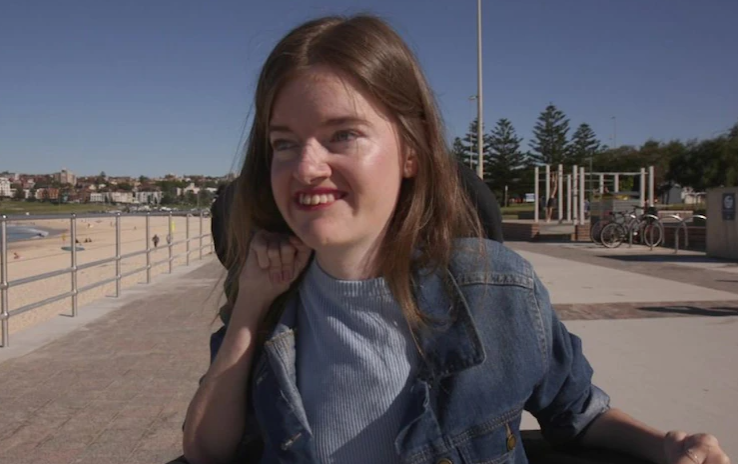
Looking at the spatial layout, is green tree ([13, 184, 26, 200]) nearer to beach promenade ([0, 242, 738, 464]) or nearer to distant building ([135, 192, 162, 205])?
beach promenade ([0, 242, 738, 464])

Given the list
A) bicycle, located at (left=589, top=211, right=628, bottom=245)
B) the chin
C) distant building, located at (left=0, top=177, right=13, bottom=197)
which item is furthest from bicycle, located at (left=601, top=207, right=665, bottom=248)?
the chin

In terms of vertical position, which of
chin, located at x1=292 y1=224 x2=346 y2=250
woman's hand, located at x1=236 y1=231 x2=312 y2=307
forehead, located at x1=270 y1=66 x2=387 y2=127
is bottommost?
woman's hand, located at x1=236 y1=231 x2=312 y2=307

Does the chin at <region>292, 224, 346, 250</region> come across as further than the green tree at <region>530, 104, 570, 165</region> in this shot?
No

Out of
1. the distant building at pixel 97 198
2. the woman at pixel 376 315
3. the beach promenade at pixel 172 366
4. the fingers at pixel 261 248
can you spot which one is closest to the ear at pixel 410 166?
the woman at pixel 376 315

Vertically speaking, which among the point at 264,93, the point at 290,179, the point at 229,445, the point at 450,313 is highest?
the point at 264,93

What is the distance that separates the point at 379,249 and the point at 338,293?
0.12m

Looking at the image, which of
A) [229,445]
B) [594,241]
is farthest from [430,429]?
[594,241]

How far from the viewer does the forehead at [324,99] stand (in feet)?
4.22

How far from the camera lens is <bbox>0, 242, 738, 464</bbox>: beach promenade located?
3635mm

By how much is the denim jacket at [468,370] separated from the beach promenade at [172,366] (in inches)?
16.7

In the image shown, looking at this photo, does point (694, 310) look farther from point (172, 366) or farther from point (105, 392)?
point (105, 392)

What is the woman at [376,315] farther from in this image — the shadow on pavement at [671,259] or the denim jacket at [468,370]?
the shadow on pavement at [671,259]

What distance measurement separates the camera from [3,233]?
5793mm

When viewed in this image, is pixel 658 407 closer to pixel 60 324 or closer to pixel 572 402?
pixel 572 402
